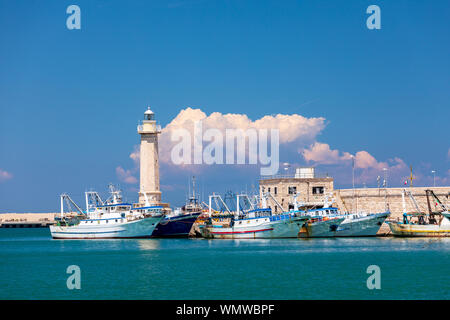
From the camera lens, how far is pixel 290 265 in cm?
4438

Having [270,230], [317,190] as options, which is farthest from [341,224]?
[317,190]

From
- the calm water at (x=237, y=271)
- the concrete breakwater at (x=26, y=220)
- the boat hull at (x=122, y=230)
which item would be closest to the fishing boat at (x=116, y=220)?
the boat hull at (x=122, y=230)

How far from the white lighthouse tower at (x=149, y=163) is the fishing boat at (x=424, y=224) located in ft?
96.4

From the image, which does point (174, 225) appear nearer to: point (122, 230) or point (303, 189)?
point (122, 230)

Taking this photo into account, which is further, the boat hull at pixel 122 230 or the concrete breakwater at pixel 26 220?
the concrete breakwater at pixel 26 220

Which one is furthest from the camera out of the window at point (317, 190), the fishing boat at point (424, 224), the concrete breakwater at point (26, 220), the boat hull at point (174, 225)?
the concrete breakwater at point (26, 220)

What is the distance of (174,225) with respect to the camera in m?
77.2

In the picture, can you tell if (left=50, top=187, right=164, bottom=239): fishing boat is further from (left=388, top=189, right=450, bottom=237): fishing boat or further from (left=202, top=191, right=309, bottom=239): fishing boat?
(left=388, top=189, right=450, bottom=237): fishing boat

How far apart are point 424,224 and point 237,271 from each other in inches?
1149

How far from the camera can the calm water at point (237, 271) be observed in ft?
113

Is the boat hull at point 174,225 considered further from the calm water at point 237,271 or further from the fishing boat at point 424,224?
the fishing boat at point 424,224

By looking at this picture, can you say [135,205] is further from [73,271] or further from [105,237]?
[73,271]

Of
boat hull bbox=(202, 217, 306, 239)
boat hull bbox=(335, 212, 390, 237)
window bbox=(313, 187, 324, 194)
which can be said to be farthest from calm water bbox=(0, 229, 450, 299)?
window bbox=(313, 187, 324, 194)
